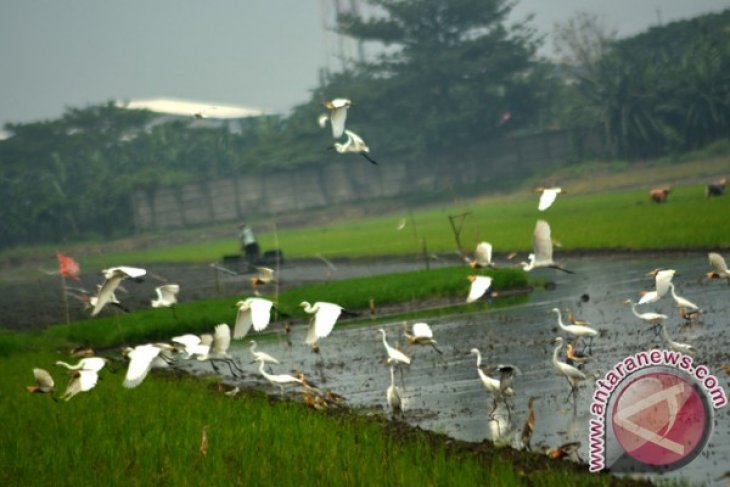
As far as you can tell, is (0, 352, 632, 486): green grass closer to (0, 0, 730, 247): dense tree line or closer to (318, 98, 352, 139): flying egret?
(318, 98, 352, 139): flying egret

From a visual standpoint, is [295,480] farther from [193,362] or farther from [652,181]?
[652,181]

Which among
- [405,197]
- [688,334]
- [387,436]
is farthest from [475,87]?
[387,436]

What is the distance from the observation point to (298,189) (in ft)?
210

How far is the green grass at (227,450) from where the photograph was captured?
8.74m

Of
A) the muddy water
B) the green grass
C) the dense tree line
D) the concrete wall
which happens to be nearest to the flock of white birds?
the muddy water

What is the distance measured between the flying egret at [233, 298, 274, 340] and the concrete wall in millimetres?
50479

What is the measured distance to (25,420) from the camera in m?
12.5

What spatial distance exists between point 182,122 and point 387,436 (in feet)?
219

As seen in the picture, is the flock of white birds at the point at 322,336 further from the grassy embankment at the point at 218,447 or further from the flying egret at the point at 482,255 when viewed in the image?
the grassy embankment at the point at 218,447

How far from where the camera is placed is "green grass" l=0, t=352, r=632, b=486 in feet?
28.7

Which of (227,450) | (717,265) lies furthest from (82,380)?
(717,265)

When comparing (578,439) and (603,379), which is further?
(603,379)

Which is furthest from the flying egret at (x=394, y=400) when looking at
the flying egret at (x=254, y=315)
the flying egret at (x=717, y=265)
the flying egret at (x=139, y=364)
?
the flying egret at (x=717, y=265)

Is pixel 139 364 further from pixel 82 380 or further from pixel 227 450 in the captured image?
pixel 227 450
